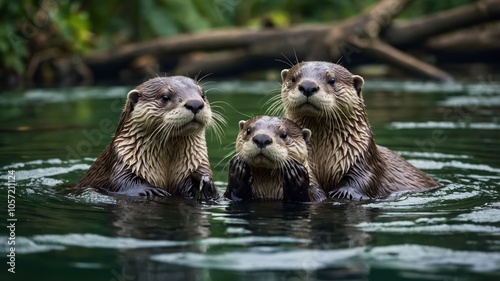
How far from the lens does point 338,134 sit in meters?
5.95

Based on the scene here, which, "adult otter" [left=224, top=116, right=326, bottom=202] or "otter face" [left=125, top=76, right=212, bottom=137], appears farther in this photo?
"otter face" [left=125, top=76, right=212, bottom=137]

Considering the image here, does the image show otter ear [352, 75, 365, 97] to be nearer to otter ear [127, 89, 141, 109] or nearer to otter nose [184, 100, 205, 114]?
otter nose [184, 100, 205, 114]

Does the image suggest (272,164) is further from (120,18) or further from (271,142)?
(120,18)

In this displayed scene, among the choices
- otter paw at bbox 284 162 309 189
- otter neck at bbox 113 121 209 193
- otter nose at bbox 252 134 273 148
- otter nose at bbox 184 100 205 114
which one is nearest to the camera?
otter nose at bbox 252 134 273 148

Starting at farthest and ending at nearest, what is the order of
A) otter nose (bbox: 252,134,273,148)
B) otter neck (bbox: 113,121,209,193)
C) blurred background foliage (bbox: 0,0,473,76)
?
blurred background foliage (bbox: 0,0,473,76)
otter neck (bbox: 113,121,209,193)
otter nose (bbox: 252,134,273,148)

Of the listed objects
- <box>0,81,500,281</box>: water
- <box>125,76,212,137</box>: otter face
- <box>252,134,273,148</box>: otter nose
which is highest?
<box>125,76,212,137</box>: otter face

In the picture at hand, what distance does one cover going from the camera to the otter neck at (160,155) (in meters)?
5.88

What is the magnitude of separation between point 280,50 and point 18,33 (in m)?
4.80

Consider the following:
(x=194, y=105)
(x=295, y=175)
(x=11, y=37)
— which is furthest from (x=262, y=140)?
(x=11, y=37)

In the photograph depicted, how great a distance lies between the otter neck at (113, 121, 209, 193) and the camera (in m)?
5.88

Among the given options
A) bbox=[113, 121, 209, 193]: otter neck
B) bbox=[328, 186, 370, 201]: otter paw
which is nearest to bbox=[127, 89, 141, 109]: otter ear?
bbox=[113, 121, 209, 193]: otter neck

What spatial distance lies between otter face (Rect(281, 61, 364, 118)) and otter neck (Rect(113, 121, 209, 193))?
2.25ft

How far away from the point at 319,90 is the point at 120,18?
43.5ft

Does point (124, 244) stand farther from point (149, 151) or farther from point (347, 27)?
point (347, 27)
